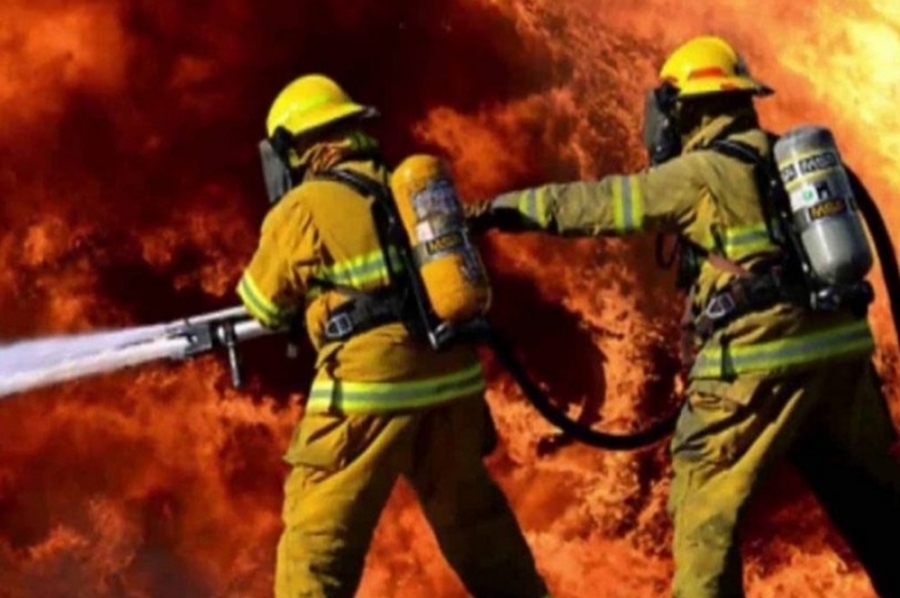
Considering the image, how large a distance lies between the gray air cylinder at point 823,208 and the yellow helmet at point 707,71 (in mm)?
395

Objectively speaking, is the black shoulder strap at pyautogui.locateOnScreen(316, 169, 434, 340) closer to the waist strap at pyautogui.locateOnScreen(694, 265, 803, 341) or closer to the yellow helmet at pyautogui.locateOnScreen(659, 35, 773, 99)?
the waist strap at pyautogui.locateOnScreen(694, 265, 803, 341)

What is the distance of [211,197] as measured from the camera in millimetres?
8766

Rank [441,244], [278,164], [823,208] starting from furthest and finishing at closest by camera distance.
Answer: [278,164] < [441,244] < [823,208]

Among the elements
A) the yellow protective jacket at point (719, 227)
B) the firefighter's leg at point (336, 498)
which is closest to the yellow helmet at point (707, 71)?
the yellow protective jacket at point (719, 227)

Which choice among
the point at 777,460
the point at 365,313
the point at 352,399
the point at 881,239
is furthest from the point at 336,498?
the point at 881,239

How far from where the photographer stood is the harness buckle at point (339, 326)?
265 inches

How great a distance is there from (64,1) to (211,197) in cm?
111

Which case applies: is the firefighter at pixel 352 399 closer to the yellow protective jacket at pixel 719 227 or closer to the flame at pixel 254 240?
the yellow protective jacket at pixel 719 227

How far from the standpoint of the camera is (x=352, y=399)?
670cm

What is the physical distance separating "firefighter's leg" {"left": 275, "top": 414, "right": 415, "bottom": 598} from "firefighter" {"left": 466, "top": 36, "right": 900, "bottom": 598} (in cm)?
91

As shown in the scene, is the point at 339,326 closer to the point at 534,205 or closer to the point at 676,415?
the point at 534,205

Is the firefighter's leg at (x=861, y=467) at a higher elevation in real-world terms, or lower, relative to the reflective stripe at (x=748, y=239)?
lower

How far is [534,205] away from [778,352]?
1.03 m

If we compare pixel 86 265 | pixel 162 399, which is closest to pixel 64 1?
pixel 86 265
